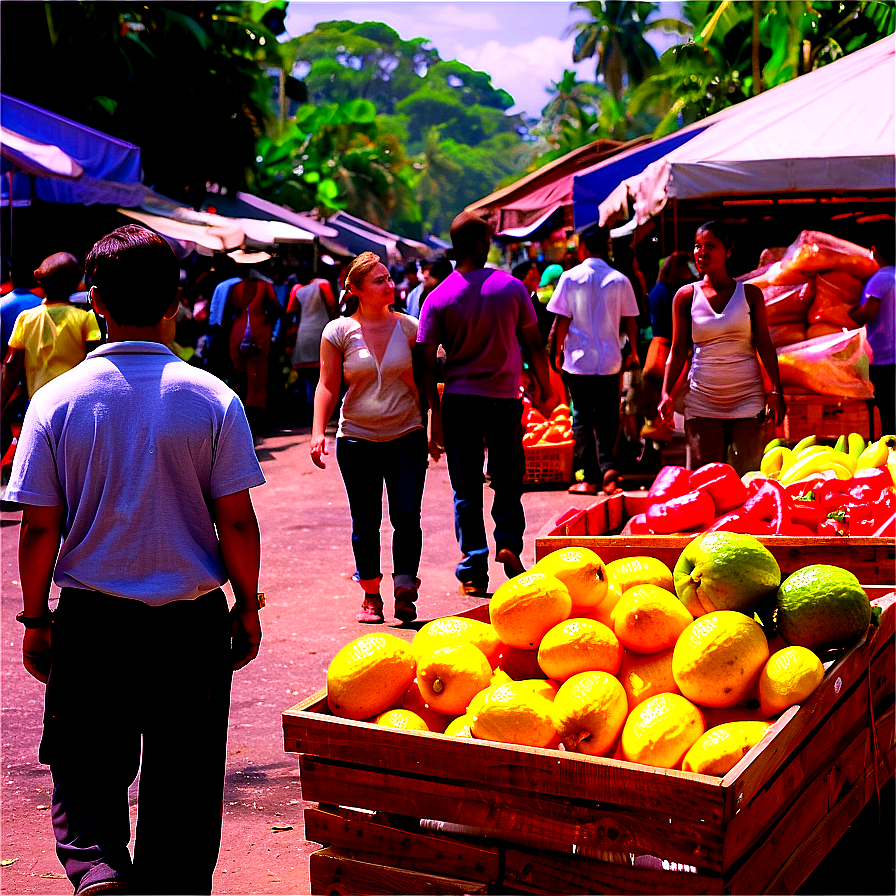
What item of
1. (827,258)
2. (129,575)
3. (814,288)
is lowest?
(129,575)

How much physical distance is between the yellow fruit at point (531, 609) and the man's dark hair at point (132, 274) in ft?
3.89

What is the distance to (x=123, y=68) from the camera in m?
19.0

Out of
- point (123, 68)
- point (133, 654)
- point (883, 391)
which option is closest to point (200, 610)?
point (133, 654)

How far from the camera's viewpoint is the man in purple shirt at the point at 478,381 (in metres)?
5.86

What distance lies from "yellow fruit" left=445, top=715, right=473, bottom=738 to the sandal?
3122 millimetres

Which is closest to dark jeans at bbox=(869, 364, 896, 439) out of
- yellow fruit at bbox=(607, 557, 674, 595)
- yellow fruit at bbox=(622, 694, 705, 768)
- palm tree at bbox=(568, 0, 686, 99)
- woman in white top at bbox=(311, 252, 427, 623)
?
woman in white top at bbox=(311, 252, 427, 623)

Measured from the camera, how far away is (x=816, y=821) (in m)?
2.87

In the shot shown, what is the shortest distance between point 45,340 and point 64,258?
2.09 feet

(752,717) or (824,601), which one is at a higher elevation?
(824,601)

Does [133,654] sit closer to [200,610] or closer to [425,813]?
[200,610]

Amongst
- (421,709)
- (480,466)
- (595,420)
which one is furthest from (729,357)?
(421,709)

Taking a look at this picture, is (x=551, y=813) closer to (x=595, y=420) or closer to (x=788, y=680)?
(x=788, y=680)

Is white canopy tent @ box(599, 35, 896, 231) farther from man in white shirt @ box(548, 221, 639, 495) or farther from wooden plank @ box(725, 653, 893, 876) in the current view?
wooden plank @ box(725, 653, 893, 876)

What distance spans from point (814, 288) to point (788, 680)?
5753mm
